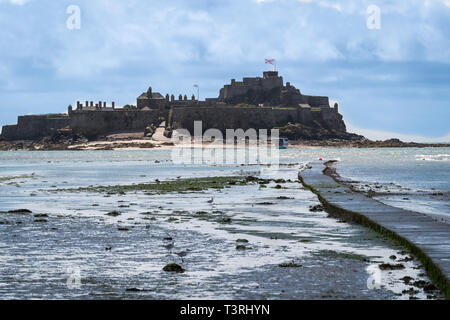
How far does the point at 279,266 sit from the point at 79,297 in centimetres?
328

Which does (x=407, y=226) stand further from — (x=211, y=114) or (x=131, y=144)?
(x=211, y=114)

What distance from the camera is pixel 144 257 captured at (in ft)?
36.3

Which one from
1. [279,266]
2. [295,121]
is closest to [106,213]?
[279,266]

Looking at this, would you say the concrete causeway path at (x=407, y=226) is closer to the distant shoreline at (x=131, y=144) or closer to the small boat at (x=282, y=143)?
Answer: the distant shoreline at (x=131, y=144)

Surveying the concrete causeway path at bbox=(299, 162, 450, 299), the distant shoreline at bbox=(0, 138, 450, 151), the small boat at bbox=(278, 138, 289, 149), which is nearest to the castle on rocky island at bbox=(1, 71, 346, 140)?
the distant shoreline at bbox=(0, 138, 450, 151)

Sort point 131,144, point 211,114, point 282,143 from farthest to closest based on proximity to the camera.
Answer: point 211,114
point 282,143
point 131,144

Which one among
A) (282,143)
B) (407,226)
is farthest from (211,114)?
(407,226)

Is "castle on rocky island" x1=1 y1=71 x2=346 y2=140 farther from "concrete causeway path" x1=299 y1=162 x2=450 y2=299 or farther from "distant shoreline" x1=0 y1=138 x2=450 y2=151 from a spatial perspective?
"concrete causeway path" x1=299 y1=162 x2=450 y2=299

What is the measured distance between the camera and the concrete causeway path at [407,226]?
9252 millimetres

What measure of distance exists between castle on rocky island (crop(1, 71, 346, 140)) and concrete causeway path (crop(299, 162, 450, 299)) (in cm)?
9716

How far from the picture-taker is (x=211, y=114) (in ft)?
413

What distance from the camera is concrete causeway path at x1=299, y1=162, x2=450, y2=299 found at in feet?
30.4

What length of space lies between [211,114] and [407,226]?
373 feet
